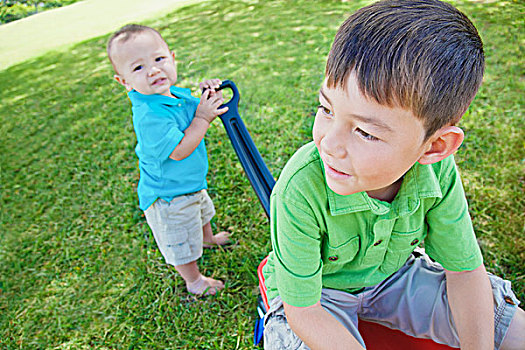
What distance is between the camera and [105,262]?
7.09 ft

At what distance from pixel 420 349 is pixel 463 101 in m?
0.75

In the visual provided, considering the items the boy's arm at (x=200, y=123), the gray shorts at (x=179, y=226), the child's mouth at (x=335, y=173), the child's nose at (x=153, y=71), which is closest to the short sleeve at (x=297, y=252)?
the child's mouth at (x=335, y=173)

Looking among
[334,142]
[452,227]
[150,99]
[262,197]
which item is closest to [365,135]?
[334,142]

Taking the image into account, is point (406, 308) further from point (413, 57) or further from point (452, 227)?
point (413, 57)

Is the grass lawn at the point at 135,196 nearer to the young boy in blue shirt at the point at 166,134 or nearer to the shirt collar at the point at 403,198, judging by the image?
the young boy in blue shirt at the point at 166,134

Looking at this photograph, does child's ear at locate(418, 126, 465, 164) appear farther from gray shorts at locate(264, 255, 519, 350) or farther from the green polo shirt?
gray shorts at locate(264, 255, 519, 350)

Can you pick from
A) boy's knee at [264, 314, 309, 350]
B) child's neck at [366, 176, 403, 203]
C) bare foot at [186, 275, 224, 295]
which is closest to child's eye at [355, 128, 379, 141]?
child's neck at [366, 176, 403, 203]

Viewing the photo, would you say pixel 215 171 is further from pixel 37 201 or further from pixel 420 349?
pixel 420 349

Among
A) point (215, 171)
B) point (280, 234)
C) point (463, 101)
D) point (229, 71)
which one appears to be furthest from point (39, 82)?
point (463, 101)

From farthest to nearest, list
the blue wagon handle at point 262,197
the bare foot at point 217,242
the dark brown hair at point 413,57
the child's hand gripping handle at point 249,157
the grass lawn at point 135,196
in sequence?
the bare foot at point 217,242 < the grass lawn at point 135,196 < the child's hand gripping handle at point 249,157 < the blue wagon handle at point 262,197 < the dark brown hair at point 413,57

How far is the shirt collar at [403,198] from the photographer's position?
101 centimetres

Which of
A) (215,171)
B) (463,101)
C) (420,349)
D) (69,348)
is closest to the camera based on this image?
(463,101)

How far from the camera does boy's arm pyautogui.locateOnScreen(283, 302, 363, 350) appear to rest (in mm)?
1058

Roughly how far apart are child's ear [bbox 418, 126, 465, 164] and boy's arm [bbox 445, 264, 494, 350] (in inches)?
16.6
